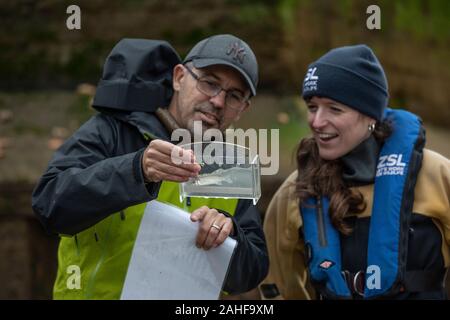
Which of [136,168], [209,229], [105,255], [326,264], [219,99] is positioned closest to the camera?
[136,168]

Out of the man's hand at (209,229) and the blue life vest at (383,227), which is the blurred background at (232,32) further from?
the man's hand at (209,229)

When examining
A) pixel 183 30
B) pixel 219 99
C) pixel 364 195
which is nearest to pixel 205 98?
pixel 219 99

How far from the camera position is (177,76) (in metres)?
3.71

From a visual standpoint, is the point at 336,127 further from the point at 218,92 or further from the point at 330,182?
the point at 218,92

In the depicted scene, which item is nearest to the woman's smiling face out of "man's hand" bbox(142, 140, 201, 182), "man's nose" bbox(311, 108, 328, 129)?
"man's nose" bbox(311, 108, 328, 129)

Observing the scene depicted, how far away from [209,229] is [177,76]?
2.55 feet

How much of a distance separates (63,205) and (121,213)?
318 mm

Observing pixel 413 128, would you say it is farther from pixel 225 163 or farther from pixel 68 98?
pixel 68 98

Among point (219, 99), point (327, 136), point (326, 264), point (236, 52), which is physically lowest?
point (326, 264)

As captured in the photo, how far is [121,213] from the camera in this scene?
3381mm

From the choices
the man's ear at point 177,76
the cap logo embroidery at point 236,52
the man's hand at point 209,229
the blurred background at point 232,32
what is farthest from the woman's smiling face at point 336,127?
the blurred background at point 232,32

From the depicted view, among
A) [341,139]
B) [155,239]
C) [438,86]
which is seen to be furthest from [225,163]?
[438,86]

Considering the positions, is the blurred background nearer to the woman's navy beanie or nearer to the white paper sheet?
the woman's navy beanie

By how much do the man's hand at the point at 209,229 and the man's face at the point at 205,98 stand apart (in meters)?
0.45
